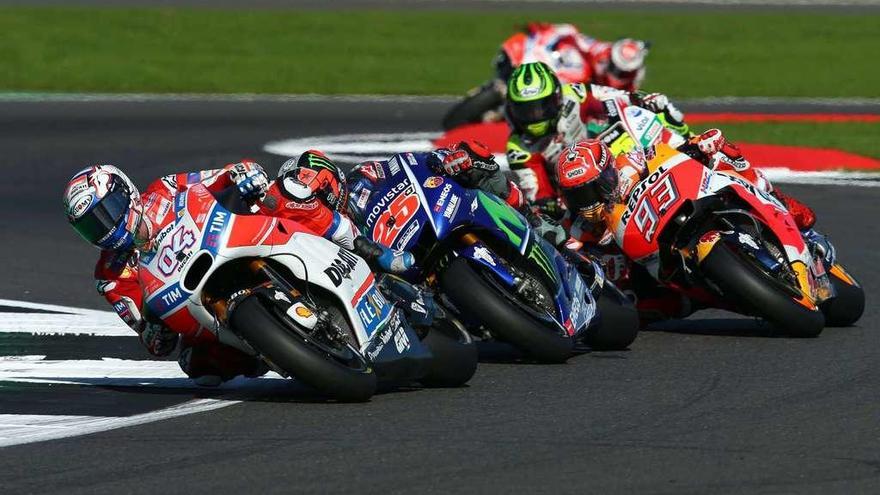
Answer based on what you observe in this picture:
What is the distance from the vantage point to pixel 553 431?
756 centimetres

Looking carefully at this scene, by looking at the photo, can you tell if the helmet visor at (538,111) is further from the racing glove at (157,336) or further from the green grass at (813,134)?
the green grass at (813,134)

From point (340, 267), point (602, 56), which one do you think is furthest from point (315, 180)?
point (602, 56)

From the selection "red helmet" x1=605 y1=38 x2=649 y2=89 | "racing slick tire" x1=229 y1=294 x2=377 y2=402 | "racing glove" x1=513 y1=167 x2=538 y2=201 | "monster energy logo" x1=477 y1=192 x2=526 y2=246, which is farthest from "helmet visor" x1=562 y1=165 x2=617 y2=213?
"red helmet" x1=605 y1=38 x2=649 y2=89

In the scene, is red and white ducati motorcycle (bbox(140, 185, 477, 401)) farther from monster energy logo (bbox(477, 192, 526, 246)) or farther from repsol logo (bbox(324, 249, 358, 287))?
monster energy logo (bbox(477, 192, 526, 246))

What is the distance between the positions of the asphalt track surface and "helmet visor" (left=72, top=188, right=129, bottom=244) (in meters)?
0.85

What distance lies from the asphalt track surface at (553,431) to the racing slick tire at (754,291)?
0.14m

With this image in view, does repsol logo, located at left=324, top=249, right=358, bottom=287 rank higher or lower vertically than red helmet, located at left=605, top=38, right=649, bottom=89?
higher

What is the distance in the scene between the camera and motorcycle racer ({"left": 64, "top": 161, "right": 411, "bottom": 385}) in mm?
8070

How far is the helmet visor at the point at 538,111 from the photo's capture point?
11.7 m

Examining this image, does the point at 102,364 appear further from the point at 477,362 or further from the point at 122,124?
the point at 122,124

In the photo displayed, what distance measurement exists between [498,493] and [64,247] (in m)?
8.28

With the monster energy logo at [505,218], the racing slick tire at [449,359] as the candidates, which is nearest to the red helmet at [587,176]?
the monster energy logo at [505,218]

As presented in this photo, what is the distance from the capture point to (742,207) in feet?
33.3

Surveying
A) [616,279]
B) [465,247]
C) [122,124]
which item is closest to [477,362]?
[465,247]
